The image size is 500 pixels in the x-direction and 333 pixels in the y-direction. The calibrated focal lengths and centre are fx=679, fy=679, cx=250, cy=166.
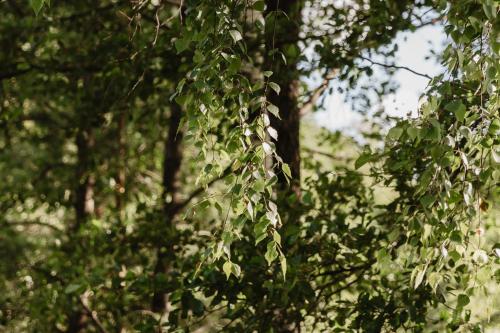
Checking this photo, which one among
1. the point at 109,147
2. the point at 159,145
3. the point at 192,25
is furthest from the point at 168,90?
the point at 159,145

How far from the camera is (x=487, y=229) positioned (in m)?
4.57

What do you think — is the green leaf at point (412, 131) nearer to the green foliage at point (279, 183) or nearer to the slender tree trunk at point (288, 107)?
the green foliage at point (279, 183)

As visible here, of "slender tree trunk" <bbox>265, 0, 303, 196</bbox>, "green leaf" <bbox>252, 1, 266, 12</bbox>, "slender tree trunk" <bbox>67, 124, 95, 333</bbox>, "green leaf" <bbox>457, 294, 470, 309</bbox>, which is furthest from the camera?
"slender tree trunk" <bbox>67, 124, 95, 333</bbox>

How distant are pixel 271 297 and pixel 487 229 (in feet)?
5.16

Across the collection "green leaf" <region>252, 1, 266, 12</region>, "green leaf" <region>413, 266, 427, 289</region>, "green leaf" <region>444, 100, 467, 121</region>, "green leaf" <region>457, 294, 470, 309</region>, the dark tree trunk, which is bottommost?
"green leaf" <region>457, 294, 470, 309</region>

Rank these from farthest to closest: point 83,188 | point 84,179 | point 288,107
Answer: point 83,188, point 84,179, point 288,107

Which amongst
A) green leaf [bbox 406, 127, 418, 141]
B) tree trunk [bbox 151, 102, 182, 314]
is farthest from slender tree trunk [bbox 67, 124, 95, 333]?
green leaf [bbox 406, 127, 418, 141]

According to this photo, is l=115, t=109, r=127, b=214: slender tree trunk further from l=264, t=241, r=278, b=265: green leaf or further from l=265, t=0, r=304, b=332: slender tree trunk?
l=264, t=241, r=278, b=265: green leaf

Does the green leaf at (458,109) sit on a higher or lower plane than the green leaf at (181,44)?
lower

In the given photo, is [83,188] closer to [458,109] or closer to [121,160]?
[121,160]

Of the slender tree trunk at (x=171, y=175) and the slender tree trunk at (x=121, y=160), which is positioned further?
the slender tree trunk at (x=121, y=160)

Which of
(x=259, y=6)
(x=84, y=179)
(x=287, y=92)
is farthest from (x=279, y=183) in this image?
(x=84, y=179)

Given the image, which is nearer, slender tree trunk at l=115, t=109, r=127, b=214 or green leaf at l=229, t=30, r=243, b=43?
green leaf at l=229, t=30, r=243, b=43

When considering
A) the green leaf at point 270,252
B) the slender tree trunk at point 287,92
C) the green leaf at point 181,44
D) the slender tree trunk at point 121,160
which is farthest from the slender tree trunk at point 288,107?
the slender tree trunk at point 121,160
